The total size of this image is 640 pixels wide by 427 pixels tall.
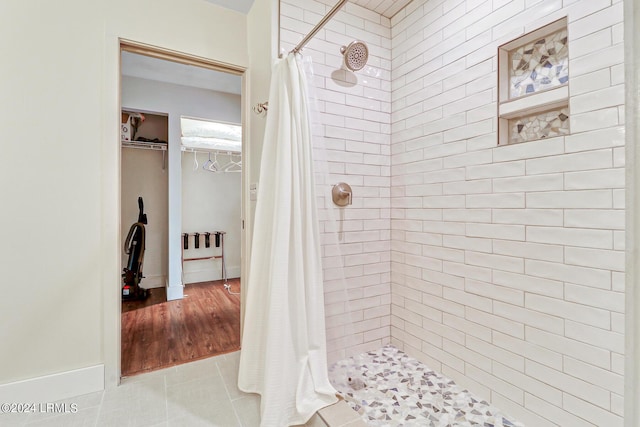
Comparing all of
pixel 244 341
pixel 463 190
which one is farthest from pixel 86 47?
pixel 463 190

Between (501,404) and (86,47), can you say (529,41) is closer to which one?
(501,404)

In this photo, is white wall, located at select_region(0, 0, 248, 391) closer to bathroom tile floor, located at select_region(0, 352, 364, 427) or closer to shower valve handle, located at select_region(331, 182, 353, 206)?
bathroom tile floor, located at select_region(0, 352, 364, 427)

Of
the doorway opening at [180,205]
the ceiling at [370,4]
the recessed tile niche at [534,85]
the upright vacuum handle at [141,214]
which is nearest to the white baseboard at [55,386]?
the doorway opening at [180,205]

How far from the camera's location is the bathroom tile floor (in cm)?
150

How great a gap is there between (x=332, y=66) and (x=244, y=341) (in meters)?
1.86

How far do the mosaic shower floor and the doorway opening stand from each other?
3.40 feet

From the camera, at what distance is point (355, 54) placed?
1925 mm

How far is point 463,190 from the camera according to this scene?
1781 mm

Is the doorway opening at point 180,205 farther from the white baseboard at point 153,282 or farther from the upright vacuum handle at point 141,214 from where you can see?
the upright vacuum handle at point 141,214

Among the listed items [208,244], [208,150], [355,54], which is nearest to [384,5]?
[355,54]

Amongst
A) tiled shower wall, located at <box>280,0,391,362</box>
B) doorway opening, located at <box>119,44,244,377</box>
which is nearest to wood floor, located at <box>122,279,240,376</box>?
doorway opening, located at <box>119,44,244,377</box>

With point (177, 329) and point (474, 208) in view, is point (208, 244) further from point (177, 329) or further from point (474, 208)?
point (474, 208)

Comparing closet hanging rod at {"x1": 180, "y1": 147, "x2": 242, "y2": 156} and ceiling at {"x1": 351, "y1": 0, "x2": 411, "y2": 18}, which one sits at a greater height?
ceiling at {"x1": 351, "y1": 0, "x2": 411, "y2": 18}

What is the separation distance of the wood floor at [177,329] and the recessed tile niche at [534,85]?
2.41 metres
